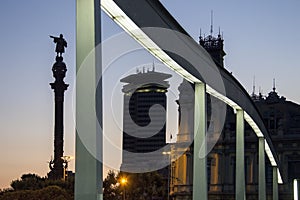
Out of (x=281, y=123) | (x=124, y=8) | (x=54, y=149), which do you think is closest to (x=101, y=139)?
(x=124, y=8)

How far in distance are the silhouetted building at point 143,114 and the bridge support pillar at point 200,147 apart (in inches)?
108

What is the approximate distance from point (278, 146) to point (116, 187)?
22.3 metres

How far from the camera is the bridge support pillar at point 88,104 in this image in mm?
10328

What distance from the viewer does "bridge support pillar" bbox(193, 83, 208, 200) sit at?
61.4 feet

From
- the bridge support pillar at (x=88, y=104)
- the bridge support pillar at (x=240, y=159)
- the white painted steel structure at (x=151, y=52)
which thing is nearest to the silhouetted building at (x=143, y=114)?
the white painted steel structure at (x=151, y=52)

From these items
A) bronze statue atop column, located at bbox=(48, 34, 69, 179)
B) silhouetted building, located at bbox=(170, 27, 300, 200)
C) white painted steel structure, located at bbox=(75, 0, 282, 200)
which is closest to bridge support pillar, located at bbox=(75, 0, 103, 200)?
white painted steel structure, located at bbox=(75, 0, 282, 200)

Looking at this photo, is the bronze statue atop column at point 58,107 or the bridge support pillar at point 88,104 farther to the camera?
the bronze statue atop column at point 58,107

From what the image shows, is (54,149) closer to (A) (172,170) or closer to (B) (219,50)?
(A) (172,170)

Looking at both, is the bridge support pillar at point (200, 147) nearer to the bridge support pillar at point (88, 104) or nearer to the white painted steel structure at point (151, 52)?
the white painted steel structure at point (151, 52)

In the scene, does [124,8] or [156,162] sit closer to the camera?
[124,8]

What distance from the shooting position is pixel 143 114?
49.0 meters

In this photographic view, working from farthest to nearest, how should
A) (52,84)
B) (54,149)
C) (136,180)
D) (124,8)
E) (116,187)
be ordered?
(136,180) → (116,187) → (52,84) → (54,149) → (124,8)

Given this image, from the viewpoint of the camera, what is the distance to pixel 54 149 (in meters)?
77.4

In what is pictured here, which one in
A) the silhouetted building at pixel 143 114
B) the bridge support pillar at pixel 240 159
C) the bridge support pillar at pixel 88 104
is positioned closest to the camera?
the bridge support pillar at pixel 88 104
